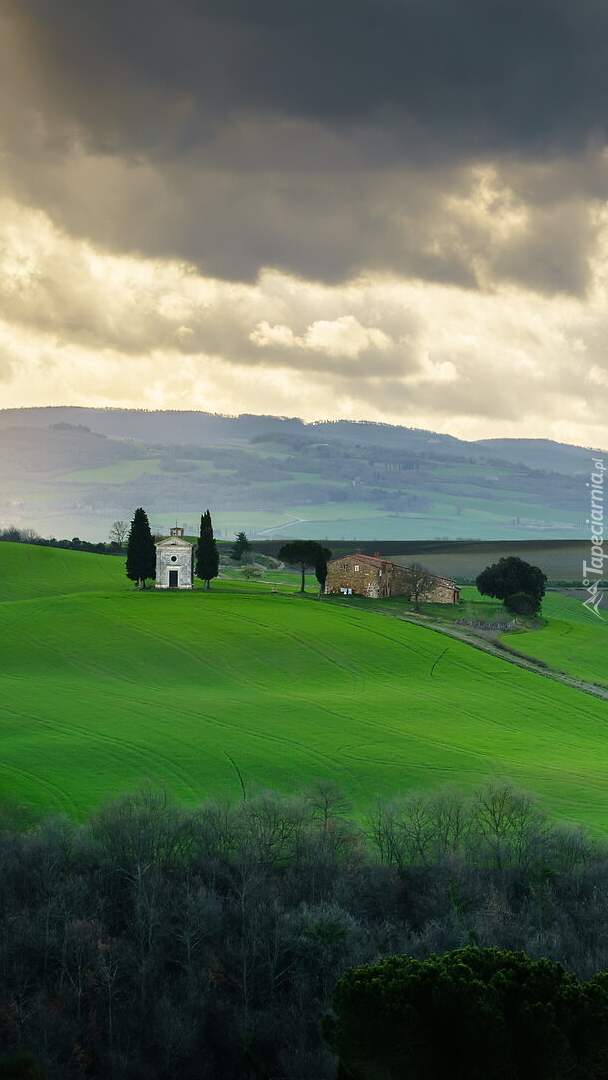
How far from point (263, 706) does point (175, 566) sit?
3922 cm

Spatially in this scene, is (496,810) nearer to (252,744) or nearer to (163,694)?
(252,744)

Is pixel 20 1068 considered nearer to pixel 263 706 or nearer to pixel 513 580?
pixel 263 706

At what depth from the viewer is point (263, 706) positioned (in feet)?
216

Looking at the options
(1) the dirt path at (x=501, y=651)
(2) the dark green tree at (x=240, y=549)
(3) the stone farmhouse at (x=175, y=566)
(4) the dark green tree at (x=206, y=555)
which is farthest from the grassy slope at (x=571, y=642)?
(2) the dark green tree at (x=240, y=549)

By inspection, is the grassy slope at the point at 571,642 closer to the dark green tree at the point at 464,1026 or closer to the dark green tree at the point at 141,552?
the dark green tree at the point at 141,552

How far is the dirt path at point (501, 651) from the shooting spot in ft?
252

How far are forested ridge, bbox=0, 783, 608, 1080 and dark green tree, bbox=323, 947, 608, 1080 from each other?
10288 millimetres

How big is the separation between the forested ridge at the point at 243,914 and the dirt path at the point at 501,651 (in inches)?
1309

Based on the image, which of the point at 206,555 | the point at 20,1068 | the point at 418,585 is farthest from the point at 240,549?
the point at 20,1068

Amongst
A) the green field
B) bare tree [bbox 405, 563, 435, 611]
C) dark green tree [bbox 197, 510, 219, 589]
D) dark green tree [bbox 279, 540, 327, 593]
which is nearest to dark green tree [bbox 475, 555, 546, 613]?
bare tree [bbox 405, 563, 435, 611]

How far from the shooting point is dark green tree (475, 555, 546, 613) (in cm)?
10694

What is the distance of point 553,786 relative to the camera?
5088 centimetres

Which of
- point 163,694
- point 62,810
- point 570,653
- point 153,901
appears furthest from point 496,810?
point 570,653

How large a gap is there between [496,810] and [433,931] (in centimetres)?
907
